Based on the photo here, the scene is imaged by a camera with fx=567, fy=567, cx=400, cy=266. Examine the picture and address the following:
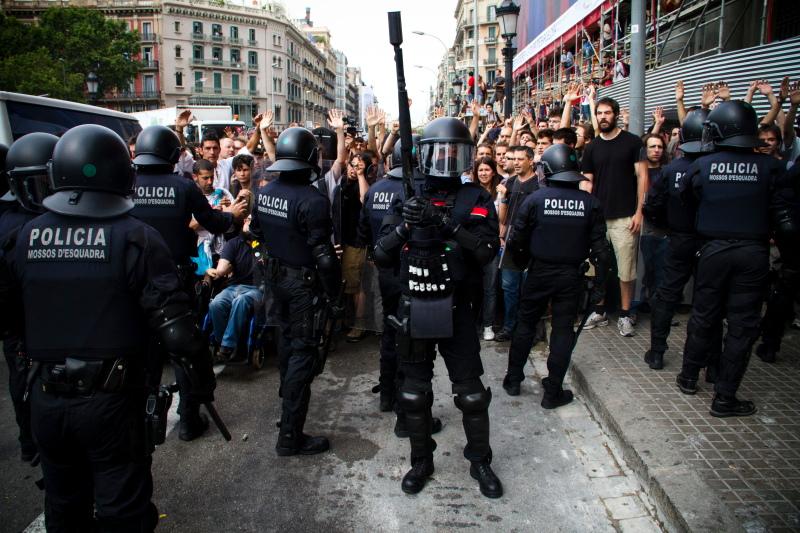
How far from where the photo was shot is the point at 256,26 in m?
72.2

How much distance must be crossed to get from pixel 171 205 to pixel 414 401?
7.27 feet

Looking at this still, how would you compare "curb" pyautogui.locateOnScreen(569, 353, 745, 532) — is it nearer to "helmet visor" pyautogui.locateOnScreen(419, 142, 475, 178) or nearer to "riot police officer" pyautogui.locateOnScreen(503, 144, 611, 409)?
"riot police officer" pyautogui.locateOnScreen(503, 144, 611, 409)

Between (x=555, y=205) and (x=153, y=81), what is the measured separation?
7017 cm

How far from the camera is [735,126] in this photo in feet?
12.7

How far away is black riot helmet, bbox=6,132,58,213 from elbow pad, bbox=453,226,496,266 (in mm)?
2254

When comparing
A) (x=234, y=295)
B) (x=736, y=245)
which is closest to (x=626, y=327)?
(x=736, y=245)

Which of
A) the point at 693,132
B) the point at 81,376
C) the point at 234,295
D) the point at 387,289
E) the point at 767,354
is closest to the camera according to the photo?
the point at 81,376

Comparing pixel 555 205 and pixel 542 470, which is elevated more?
pixel 555 205

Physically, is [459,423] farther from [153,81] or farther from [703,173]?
[153,81]

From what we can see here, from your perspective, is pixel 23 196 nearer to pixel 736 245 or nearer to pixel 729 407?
pixel 736 245

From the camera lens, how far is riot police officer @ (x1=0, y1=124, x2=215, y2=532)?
2.27 metres

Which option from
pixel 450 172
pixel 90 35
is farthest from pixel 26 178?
pixel 90 35

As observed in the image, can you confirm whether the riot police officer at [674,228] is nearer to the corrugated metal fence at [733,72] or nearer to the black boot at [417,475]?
the black boot at [417,475]

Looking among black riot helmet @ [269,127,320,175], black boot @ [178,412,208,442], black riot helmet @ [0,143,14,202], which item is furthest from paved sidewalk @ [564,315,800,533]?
black riot helmet @ [0,143,14,202]
